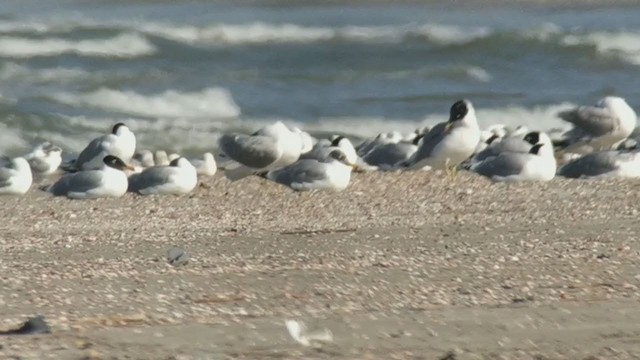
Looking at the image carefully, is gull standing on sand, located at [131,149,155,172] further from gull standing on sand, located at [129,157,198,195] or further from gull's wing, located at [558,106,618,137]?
gull's wing, located at [558,106,618,137]

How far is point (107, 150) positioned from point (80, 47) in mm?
10935

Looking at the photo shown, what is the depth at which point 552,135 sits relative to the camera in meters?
16.8

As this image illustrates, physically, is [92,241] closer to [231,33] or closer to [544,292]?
[544,292]

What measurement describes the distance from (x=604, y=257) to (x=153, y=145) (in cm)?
905

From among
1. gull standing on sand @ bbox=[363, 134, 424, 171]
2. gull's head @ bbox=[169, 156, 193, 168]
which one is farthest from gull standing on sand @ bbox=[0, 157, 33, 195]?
gull standing on sand @ bbox=[363, 134, 424, 171]

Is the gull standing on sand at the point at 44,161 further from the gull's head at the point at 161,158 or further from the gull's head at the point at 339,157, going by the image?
the gull's head at the point at 339,157

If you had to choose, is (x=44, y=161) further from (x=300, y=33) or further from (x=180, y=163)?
(x=300, y=33)

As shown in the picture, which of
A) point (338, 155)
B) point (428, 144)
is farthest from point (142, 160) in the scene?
point (428, 144)

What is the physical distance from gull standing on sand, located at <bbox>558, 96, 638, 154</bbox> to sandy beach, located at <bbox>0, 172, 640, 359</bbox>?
8.14 feet

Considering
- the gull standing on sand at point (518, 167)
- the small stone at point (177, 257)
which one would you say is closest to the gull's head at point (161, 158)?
the gull standing on sand at point (518, 167)

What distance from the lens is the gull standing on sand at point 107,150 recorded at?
46.8ft

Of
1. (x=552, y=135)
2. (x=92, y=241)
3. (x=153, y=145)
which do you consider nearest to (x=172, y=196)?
(x=92, y=241)

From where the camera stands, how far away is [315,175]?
12203 millimetres

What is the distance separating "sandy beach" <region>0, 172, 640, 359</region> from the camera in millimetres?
5918
